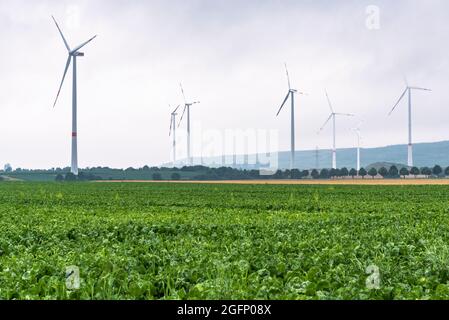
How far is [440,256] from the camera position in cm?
1087

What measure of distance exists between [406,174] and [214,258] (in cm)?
13519

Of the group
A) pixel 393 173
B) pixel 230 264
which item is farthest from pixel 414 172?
pixel 230 264

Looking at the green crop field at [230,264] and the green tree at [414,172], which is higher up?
the green tree at [414,172]

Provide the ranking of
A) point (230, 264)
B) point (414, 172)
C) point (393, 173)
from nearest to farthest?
point (230, 264)
point (393, 173)
point (414, 172)

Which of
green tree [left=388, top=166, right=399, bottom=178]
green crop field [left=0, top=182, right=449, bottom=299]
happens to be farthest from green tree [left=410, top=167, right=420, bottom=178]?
green crop field [left=0, top=182, right=449, bottom=299]

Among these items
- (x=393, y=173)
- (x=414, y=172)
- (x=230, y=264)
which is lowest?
(x=230, y=264)

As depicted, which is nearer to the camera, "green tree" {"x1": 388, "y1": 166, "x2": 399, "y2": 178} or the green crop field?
the green crop field

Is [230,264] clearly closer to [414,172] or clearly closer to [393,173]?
[393,173]

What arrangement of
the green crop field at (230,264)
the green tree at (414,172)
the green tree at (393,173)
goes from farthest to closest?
the green tree at (414,172) → the green tree at (393,173) → the green crop field at (230,264)

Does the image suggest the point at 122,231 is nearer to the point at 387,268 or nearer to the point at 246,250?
the point at 246,250

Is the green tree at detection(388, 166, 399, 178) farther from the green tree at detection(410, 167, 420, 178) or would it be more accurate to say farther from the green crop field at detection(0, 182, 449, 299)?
the green crop field at detection(0, 182, 449, 299)

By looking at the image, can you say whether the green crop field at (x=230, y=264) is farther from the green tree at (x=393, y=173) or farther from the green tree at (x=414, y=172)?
the green tree at (x=414, y=172)

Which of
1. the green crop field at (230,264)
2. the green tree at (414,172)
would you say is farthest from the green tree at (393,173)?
the green crop field at (230,264)
